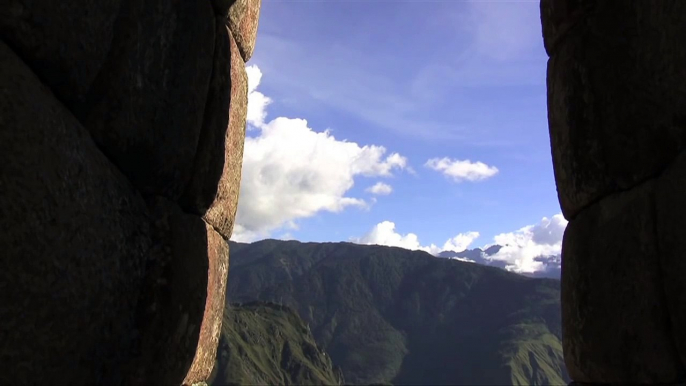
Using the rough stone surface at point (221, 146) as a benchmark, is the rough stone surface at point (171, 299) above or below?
below

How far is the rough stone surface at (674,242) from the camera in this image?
6152mm

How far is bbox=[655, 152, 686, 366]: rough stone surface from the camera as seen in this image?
6152 millimetres

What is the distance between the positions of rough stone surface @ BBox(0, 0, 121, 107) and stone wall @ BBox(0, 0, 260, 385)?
11 millimetres

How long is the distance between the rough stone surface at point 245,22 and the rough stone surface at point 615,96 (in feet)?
14.0

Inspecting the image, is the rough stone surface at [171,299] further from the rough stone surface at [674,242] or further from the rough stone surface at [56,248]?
the rough stone surface at [674,242]

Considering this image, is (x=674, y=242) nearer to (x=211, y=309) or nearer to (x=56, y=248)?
(x=211, y=309)

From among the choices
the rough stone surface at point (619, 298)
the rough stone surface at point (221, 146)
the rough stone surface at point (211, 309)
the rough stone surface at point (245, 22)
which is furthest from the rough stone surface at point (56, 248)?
the rough stone surface at point (619, 298)

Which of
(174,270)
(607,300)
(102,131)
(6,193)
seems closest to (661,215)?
(607,300)

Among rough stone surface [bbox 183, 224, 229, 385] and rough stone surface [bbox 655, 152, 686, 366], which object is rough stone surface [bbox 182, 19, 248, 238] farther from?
rough stone surface [bbox 655, 152, 686, 366]

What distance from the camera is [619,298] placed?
675 centimetres

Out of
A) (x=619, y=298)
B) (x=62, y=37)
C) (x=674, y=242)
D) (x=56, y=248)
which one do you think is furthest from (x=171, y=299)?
(x=674, y=242)

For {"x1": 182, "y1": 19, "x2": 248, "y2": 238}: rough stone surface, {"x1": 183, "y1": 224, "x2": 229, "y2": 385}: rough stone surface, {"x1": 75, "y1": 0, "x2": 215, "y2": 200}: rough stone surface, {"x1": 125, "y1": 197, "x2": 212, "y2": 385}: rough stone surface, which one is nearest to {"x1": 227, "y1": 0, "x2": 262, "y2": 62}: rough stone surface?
{"x1": 182, "y1": 19, "x2": 248, "y2": 238}: rough stone surface

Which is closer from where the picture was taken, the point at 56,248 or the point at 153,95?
the point at 56,248

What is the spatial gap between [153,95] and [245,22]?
2923 mm
